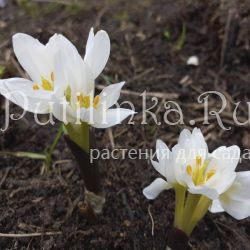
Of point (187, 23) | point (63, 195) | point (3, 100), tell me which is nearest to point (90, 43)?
point (63, 195)

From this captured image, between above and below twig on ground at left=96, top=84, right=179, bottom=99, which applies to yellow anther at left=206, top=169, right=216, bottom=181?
below

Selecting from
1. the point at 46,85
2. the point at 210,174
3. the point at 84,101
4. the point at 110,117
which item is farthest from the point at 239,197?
the point at 46,85

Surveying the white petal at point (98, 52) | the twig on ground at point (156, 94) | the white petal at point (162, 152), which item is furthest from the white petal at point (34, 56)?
the twig on ground at point (156, 94)

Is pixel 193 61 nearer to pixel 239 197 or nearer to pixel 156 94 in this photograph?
pixel 156 94

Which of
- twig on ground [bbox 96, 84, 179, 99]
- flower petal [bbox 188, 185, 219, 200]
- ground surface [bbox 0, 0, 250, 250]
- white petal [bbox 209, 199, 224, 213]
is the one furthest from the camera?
twig on ground [bbox 96, 84, 179, 99]

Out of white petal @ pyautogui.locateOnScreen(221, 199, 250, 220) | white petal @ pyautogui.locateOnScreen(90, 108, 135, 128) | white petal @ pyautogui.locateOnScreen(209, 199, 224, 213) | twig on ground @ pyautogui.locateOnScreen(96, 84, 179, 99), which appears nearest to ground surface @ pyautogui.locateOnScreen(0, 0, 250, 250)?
twig on ground @ pyautogui.locateOnScreen(96, 84, 179, 99)

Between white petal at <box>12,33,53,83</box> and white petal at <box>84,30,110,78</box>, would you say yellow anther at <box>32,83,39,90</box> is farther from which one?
white petal at <box>84,30,110,78</box>

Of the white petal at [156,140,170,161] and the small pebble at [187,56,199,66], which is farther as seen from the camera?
the small pebble at [187,56,199,66]

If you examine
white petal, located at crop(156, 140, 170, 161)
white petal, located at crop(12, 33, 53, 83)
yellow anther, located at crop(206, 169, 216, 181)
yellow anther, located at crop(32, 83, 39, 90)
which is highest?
white petal, located at crop(12, 33, 53, 83)
